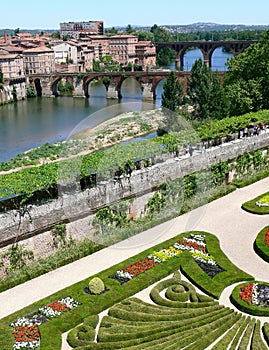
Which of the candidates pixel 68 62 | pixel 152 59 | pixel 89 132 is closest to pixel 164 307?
pixel 89 132

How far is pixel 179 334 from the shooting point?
1528cm

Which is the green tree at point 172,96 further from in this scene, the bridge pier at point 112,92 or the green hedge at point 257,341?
the bridge pier at point 112,92

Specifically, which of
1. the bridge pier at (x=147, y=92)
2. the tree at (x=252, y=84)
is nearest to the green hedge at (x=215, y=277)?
the tree at (x=252, y=84)

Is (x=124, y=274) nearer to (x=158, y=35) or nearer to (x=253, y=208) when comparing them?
(x=253, y=208)

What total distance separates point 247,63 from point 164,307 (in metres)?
26.2

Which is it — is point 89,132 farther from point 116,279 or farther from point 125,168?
point 116,279

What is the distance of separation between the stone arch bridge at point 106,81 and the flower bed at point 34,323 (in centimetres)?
5898

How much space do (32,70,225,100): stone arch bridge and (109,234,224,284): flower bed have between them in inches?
2114

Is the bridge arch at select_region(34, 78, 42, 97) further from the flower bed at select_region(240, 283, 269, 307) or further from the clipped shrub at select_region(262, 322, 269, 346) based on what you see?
the clipped shrub at select_region(262, 322, 269, 346)

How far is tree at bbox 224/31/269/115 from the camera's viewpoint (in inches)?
1462

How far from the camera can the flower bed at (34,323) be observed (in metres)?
15.1

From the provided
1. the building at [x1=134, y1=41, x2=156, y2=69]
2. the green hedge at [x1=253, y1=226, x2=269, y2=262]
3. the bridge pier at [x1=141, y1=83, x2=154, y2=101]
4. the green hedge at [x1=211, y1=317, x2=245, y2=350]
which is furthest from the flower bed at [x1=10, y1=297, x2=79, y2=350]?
the building at [x1=134, y1=41, x2=156, y2=69]

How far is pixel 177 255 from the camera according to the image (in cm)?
2052

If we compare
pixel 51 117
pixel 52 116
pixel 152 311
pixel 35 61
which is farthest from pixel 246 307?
pixel 35 61
